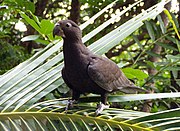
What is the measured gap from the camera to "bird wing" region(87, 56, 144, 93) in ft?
3.53

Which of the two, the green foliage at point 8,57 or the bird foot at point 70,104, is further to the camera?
the green foliage at point 8,57

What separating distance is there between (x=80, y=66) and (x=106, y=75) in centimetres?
10

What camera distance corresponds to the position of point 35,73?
3.42 feet

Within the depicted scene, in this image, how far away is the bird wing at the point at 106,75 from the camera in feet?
3.53

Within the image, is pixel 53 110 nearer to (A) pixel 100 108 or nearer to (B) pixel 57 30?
(A) pixel 100 108

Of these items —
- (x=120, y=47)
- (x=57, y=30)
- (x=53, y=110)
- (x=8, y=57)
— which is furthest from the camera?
(x=120, y=47)

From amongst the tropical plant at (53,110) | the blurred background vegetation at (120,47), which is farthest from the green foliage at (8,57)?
the tropical plant at (53,110)

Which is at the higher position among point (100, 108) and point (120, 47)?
point (120, 47)

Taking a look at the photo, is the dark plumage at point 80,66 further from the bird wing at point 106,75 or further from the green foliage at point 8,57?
the green foliage at point 8,57

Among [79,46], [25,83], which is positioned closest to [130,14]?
[79,46]

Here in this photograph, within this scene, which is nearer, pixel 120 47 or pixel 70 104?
pixel 70 104

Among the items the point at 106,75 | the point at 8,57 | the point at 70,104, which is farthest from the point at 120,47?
the point at 70,104

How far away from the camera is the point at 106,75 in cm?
113

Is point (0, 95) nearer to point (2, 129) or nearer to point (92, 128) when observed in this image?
point (2, 129)
